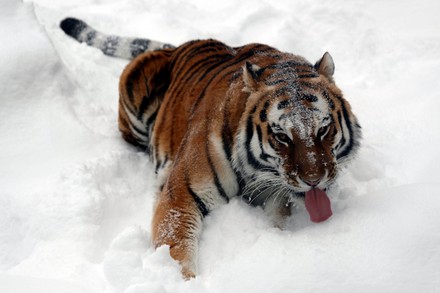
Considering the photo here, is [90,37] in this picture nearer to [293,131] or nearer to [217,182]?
[217,182]

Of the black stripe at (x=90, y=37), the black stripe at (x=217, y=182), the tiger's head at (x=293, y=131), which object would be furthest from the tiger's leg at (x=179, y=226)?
the black stripe at (x=90, y=37)

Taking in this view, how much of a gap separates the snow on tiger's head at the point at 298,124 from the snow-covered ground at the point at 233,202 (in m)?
0.23

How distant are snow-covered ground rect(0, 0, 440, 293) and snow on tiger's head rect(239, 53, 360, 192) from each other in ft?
0.74

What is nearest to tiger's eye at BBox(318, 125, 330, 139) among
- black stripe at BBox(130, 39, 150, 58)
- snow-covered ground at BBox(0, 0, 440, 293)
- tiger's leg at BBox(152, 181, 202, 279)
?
snow-covered ground at BBox(0, 0, 440, 293)

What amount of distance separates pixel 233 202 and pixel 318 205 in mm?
388

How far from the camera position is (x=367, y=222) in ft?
6.58

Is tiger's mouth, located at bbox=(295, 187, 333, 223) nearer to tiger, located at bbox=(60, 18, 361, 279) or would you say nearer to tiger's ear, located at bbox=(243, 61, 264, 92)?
tiger, located at bbox=(60, 18, 361, 279)

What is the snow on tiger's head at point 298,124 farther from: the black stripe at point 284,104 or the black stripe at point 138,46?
the black stripe at point 138,46

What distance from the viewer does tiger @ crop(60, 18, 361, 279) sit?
207 centimetres

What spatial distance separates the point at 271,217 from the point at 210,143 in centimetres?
41

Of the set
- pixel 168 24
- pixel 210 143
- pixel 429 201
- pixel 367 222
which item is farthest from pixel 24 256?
pixel 168 24

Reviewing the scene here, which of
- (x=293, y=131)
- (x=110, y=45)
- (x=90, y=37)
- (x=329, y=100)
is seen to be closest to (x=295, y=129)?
(x=293, y=131)

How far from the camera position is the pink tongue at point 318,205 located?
2.17m

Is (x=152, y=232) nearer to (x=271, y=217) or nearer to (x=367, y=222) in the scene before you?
(x=271, y=217)
